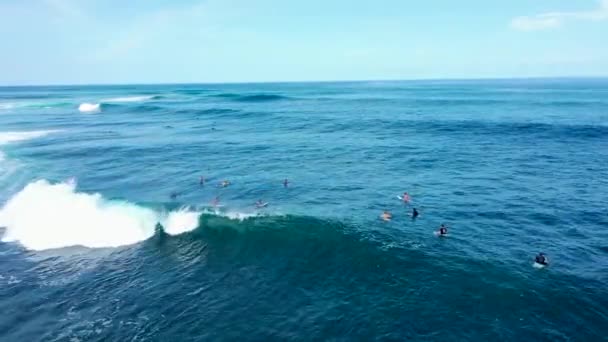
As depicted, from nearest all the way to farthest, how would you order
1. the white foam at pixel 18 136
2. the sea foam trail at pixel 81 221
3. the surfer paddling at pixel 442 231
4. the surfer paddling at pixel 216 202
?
the surfer paddling at pixel 442 231 < the sea foam trail at pixel 81 221 < the surfer paddling at pixel 216 202 < the white foam at pixel 18 136

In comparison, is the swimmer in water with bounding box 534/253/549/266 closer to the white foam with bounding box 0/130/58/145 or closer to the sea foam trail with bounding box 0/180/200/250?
the sea foam trail with bounding box 0/180/200/250

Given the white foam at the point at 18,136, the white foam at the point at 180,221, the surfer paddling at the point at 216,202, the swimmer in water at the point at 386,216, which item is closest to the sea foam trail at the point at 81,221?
the white foam at the point at 180,221

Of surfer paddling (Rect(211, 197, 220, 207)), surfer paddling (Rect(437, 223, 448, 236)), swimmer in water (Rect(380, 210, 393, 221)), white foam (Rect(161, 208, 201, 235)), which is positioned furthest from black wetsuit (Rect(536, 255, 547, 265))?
surfer paddling (Rect(211, 197, 220, 207))

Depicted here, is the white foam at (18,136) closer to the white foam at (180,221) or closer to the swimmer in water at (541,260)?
the white foam at (180,221)

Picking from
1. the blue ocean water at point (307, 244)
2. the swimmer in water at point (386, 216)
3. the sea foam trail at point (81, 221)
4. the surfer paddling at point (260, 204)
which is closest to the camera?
the blue ocean water at point (307, 244)

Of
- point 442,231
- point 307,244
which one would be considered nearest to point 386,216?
point 442,231

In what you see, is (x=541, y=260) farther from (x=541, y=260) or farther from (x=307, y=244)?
(x=307, y=244)
